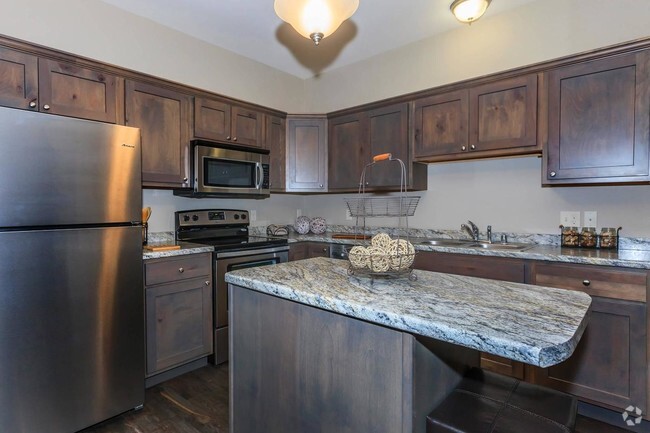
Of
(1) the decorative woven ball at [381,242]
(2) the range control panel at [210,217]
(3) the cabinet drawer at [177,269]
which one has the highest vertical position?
(2) the range control panel at [210,217]

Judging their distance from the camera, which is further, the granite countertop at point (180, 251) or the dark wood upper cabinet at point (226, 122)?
the dark wood upper cabinet at point (226, 122)

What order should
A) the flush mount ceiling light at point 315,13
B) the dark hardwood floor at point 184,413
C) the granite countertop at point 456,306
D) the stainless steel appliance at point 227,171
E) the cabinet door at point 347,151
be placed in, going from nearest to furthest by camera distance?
the granite countertop at point 456,306
the flush mount ceiling light at point 315,13
the dark hardwood floor at point 184,413
the stainless steel appliance at point 227,171
the cabinet door at point 347,151

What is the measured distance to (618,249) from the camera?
230 cm

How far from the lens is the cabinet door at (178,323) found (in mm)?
2350

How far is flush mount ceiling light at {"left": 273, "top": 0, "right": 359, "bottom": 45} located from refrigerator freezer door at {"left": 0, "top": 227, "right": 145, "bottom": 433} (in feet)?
4.66

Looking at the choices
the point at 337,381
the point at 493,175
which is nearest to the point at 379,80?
the point at 493,175

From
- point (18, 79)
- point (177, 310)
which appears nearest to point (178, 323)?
point (177, 310)

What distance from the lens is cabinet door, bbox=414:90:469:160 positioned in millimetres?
2738

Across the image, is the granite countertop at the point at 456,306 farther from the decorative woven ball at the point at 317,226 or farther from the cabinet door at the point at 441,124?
the decorative woven ball at the point at 317,226

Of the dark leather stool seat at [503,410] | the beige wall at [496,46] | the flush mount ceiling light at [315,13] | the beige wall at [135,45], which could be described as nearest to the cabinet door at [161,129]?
the beige wall at [135,45]

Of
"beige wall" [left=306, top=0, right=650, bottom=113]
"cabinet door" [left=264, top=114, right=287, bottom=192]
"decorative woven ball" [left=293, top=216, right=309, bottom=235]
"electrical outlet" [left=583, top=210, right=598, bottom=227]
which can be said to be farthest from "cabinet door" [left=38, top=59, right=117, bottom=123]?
"electrical outlet" [left=583, top=210, right=598, bottom=227]

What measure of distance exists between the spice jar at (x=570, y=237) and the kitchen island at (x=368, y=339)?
160 centimetres

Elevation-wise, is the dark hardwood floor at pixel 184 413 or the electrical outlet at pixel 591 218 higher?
the electrical outlet at pixel 591 218

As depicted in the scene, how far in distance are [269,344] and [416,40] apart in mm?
3062
